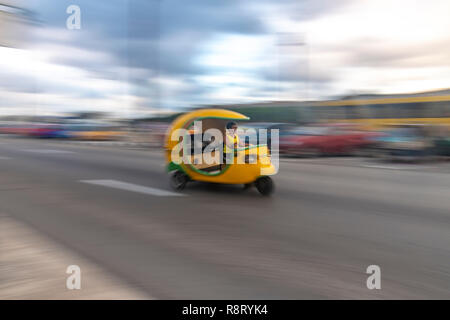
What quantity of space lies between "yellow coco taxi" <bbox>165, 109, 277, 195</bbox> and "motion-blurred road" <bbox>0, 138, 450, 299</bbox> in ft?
0.94

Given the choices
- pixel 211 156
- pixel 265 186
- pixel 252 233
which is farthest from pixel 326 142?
pixel 252 233

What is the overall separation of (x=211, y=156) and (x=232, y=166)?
49cm

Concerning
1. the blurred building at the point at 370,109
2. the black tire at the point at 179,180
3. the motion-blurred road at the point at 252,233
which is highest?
the blurred building at the point at 370,109

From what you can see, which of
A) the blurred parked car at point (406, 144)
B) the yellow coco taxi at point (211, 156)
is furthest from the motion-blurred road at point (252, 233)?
the blurred parked car at point (406, 144)

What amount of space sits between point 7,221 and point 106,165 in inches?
278

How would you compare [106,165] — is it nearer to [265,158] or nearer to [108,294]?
[265,158]

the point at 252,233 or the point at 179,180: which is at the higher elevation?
the point at 179,180

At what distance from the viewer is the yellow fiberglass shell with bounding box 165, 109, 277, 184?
715 centimetres

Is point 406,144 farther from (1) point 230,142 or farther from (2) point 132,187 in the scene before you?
(2) point 132,187

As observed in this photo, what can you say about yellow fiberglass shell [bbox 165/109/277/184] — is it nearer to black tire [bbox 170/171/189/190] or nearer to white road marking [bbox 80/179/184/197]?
black tire [bbox 170/171/189/190]

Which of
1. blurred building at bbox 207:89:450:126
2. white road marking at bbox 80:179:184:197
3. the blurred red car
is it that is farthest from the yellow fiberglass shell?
blurred building at bbox 207:89:450:126

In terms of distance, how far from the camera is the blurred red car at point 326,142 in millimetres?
16766

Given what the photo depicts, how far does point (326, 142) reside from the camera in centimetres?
1681

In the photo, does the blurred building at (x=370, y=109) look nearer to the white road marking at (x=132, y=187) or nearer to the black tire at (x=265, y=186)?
the white road marking at (x=132, y=187)
